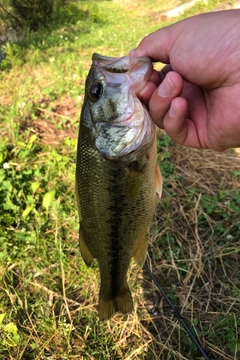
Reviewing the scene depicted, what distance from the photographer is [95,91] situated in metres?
1.64

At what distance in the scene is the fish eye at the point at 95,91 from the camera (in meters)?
1.63

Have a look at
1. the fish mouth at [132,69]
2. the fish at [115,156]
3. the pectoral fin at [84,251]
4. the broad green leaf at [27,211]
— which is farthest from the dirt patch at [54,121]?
the fish mouth at [132,69]

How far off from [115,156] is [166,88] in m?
0.43

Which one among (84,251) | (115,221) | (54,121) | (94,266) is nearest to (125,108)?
(115,221)

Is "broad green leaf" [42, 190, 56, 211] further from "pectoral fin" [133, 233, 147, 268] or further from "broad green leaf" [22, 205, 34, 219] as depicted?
"pectoral fin" [133, 233, 147, 268]

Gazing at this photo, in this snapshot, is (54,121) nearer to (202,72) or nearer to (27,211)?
(27,211)

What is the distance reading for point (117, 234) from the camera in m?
1.84

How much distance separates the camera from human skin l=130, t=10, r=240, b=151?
1526mm

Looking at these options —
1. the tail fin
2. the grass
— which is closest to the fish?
the tail fin

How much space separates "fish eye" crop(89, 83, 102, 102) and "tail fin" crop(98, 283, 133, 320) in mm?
1237

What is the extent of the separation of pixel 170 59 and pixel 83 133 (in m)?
0.60

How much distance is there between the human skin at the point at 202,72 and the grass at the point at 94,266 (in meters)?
1.52

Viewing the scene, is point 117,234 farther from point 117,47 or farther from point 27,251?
point 117,47

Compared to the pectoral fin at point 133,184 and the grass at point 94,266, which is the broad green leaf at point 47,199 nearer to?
the grass at point 94,266
